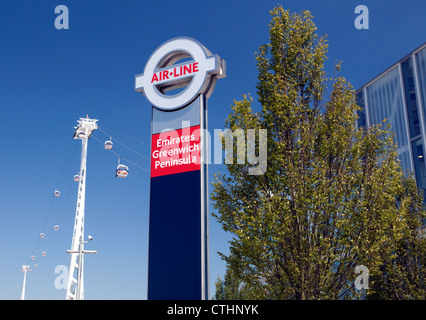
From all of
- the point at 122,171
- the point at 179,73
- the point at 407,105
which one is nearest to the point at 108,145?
the point at 122,171

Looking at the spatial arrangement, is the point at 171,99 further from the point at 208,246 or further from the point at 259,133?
the point at 208,246

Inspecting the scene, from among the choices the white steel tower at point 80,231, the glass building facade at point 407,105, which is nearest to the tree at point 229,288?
the white steel tower at point 80,231

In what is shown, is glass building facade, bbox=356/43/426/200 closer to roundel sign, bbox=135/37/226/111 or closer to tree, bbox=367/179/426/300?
tree, bbox=367/179/426/300

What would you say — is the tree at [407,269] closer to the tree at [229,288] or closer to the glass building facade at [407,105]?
the tree at [229,288]

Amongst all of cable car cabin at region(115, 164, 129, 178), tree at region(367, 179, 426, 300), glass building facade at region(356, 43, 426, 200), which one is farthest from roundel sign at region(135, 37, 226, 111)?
glass building facade at region(356, 43, 426, 200)

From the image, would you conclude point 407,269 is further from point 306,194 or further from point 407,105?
point 407,105

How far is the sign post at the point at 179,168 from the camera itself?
18625 millimetres

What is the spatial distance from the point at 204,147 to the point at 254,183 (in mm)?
2540

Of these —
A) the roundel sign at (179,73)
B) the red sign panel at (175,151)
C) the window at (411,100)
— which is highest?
the window at (411,100)

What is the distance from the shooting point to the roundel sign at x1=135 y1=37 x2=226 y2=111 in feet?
66.9

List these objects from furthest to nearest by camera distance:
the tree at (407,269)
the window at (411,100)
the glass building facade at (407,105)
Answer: the window at (411,100) → the glass building facade at (407,105) → the tree at (407,269)

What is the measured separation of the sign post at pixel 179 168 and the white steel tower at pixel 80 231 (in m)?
23.8
